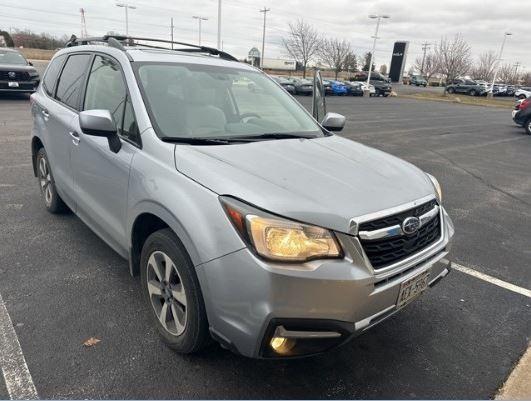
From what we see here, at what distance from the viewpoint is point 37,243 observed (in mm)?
4039

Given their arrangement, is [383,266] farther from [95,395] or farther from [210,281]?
[95,395]

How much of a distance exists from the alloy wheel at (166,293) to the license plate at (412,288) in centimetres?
119

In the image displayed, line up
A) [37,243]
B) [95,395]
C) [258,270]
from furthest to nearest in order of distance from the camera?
1. [37,243]
2. [95,395]
3. [258,270]

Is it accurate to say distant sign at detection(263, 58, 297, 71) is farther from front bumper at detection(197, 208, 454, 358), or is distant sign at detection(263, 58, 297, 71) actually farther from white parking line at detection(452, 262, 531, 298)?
front bumper at detection(197, 208, 454, 358)

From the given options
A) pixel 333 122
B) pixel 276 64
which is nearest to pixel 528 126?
pixel 333 122

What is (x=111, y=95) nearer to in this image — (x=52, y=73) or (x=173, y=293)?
(x=173, y=293)

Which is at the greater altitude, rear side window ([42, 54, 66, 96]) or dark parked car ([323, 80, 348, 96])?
rear side window ([42, 54, 66, 96])

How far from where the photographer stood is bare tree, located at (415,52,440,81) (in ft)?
259

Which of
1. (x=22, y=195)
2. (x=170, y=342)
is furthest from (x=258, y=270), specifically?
(x=22, y=195)

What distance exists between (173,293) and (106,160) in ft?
3.82

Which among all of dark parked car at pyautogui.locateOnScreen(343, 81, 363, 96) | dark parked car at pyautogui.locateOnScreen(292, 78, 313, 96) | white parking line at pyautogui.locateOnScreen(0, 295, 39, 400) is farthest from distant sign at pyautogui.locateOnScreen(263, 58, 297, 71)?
white parking line at pyautogui.locateOnScreen(0, 295, 39, 400)

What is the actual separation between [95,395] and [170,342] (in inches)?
19.5

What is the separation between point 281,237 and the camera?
200 cm

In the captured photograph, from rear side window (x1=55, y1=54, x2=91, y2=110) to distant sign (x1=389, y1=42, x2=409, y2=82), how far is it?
251 ft
